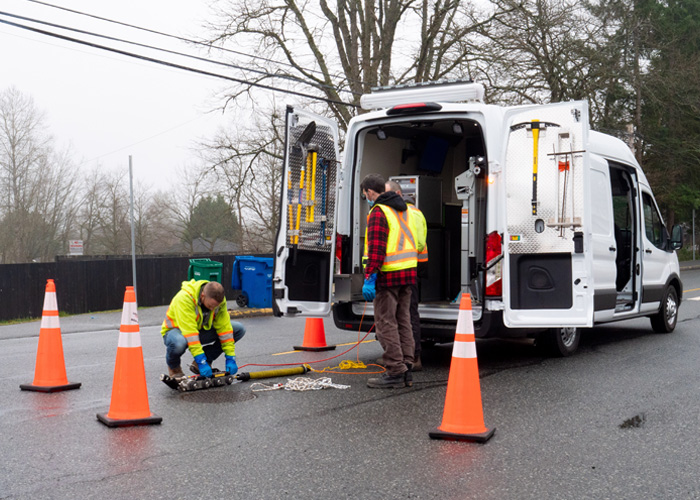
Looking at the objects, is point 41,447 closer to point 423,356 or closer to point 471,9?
point 423,356

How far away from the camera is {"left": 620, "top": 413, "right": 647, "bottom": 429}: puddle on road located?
537cm

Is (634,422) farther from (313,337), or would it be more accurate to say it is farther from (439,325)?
(313,337)

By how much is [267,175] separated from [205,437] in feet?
115

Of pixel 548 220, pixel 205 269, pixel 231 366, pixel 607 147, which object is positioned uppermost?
pixel 607 147

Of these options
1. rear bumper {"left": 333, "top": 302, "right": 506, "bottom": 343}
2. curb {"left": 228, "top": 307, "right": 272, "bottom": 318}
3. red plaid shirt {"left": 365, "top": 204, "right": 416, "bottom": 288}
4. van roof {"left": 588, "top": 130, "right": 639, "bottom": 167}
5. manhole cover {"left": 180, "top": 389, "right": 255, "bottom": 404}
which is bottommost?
curb {"left": 228, "top": 307, "right": 272, "bottom": 318}

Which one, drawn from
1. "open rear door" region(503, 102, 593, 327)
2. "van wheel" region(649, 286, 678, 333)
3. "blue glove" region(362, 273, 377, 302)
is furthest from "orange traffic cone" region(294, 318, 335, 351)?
"van wheel" region(649, 286, 678, 333)

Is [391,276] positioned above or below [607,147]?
below

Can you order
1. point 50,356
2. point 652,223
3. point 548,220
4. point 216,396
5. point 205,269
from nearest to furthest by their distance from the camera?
Answer: point 216,396 → point 50,356 → point 548,220 → point 652,223 → point 205,269

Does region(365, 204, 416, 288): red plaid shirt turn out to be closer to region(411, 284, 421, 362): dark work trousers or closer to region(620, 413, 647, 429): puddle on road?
region(411, 284, 421, 362): dark work trousers

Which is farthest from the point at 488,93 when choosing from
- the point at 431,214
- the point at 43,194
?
the point at 43,194

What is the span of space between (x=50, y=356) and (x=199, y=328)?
1.38 meters

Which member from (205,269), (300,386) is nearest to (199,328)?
(300,386)

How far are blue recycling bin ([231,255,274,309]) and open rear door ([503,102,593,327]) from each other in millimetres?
10303

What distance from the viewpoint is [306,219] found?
8016 millimetres
